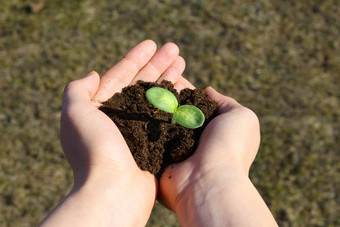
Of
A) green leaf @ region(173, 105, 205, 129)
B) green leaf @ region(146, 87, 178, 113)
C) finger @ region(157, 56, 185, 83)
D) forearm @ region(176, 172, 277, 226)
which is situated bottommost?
forearm @ region(176, 172, 277, 226)

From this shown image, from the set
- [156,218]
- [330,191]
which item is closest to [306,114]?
[330,191]

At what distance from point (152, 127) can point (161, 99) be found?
0.27 m

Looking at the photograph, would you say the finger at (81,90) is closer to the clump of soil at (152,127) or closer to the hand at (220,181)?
the clump of soil at (152,127)

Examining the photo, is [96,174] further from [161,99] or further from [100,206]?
[161,99]

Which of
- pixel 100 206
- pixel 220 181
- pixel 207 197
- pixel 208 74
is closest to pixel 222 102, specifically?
pixel 220 181

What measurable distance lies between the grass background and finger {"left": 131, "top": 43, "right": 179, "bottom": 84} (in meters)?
1.36

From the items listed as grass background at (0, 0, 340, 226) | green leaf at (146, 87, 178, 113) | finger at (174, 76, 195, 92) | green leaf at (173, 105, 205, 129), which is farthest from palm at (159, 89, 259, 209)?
grass background at (0, 0, 340, 226)

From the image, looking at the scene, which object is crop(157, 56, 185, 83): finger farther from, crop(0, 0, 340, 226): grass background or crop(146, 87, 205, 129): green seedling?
crop(0, 0, 340, 226): grass background

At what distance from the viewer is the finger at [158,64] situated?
2672mm

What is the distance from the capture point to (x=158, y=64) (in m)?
2.72

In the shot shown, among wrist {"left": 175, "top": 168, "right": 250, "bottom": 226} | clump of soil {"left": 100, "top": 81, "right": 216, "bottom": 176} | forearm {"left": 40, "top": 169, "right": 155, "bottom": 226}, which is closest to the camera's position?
forearm {"left": 40, "top": 169, "right": 155, "bottom": 226}

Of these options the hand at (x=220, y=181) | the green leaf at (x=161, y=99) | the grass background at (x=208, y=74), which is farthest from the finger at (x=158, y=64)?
the grass background at (x=208, y=74)

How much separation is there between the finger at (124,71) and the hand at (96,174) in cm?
10

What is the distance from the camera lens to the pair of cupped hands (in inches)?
75.5
